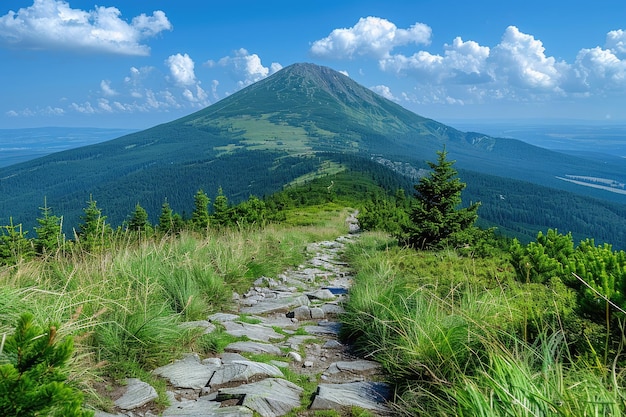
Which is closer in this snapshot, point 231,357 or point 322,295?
point 231,357

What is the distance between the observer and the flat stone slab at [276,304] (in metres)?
7.62

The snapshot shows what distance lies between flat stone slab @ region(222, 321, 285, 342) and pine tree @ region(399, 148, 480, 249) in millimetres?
8791

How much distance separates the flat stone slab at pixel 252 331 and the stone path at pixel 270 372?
0.01m

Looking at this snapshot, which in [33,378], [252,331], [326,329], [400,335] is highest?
[33,378]

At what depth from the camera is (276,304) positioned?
7.93 meters

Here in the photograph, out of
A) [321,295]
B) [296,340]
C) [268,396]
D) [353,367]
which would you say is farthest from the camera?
[321,295]

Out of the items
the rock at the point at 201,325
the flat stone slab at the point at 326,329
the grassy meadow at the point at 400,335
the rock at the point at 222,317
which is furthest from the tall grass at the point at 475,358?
the rock at the point at 201,325

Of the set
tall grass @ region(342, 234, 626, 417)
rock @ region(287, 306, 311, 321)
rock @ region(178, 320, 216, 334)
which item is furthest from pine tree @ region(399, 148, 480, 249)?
rock @ region(178, 320, 216, 334)

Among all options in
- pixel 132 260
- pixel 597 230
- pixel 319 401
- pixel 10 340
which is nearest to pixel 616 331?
pixel 319 401

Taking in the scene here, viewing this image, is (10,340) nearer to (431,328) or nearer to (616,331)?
(431,328)

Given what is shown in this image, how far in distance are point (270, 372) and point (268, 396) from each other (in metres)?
0.73

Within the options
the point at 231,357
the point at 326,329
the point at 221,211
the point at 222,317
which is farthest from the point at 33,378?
the point at 221,211

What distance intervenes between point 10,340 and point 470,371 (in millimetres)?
3645

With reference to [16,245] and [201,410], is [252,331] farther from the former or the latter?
[16,245]
